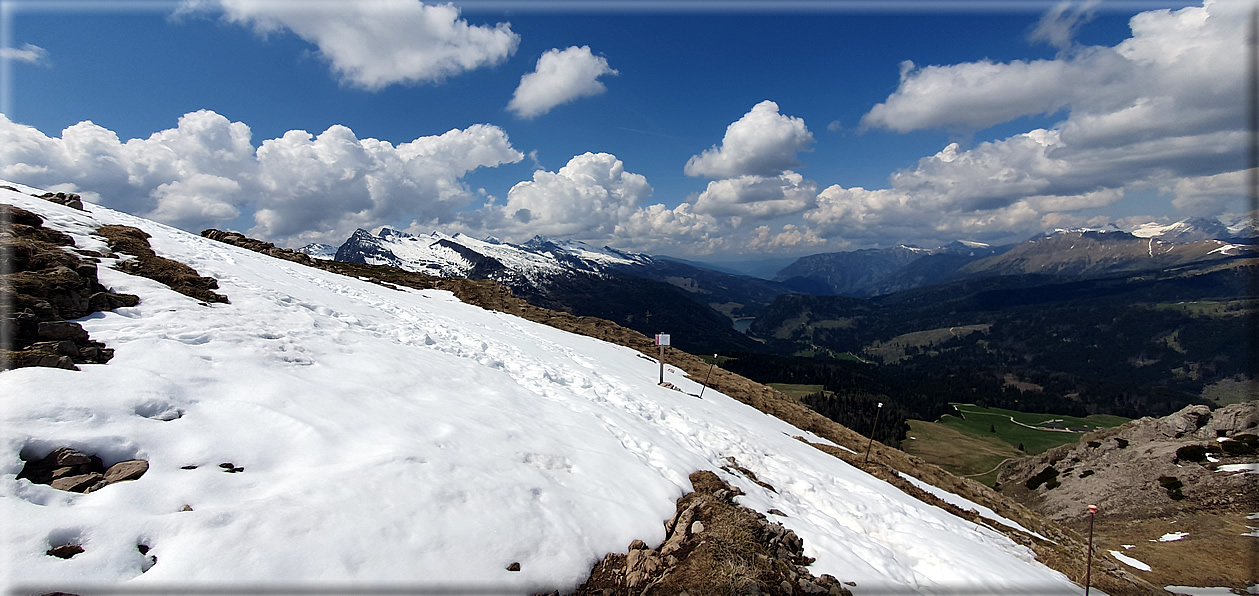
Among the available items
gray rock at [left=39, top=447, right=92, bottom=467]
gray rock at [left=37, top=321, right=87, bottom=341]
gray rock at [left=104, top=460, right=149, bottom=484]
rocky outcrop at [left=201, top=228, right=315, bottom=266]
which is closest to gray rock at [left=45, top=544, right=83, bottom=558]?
gray rock at [left=104, top=460, right=149, bottom=484]

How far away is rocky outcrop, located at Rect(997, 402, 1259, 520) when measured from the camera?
143ft

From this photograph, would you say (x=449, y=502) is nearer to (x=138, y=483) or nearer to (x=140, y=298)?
(x=138, y=483)

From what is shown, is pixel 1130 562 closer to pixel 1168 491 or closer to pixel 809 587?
pixel 809 587

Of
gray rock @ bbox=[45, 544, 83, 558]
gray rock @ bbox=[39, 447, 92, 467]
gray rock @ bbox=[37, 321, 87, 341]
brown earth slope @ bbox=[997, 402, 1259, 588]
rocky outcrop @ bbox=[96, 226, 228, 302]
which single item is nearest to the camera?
gray rock @ bbox=[45, 544, 83, 558]

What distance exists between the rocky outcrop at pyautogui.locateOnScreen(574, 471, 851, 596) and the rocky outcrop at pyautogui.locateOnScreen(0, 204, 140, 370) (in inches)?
470

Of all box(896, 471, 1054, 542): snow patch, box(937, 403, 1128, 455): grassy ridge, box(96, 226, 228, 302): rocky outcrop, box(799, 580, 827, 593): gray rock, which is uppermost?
box(96, 226, 228, 302): rocky outcrop

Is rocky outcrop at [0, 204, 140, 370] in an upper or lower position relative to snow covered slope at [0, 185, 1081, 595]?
upper

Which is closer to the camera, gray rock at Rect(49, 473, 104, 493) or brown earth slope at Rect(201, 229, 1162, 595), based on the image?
gray rock at Rect(49, 473, 104, 493)

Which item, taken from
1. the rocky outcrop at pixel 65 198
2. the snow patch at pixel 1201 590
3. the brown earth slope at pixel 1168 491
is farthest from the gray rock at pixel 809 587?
the rocky outcrop at pixel 65 198

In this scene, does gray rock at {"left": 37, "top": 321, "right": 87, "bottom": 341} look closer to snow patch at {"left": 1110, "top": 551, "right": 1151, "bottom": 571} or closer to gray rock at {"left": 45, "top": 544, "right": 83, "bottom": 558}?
gray rock at {"left": 45, "top": 544, "right": 83, "bottom": 558}

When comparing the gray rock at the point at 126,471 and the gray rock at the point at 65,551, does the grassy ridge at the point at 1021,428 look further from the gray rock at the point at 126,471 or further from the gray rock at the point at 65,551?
the gray rock at the point at 65,551

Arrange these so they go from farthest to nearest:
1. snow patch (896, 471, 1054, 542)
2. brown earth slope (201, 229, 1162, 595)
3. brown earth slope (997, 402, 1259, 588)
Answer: brown earth slope (997, 402, 1259, 588) → snow patch (896, 471, 1054, 542) → brown earth slope (201, 229, 1162, 595)

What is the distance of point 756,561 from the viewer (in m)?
8.84

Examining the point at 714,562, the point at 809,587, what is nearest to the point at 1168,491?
the point at 809,587
